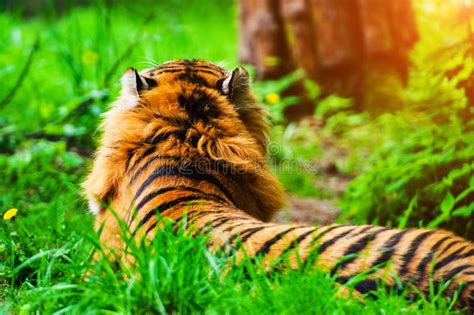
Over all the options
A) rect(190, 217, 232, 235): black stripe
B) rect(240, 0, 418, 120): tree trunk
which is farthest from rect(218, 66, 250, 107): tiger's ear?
rect(240, 0, 418, 120): tree trunk

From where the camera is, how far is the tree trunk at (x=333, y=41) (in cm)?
687

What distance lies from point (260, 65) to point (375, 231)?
184 inches

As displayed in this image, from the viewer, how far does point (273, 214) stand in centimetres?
362

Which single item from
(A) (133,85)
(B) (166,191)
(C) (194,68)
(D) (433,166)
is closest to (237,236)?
(B) (166,191)

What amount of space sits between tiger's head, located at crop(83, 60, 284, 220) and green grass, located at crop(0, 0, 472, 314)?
10.3 inches

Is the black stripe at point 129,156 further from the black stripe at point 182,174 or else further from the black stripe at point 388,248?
the black stripe at point 388,248

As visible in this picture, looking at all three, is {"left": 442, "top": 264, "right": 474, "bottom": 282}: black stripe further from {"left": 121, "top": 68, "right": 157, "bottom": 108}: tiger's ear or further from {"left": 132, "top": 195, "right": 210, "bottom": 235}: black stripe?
{"left": 121, "top": 68, "right": 157, "bottom": 108}: tiger's ear

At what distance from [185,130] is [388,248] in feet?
3.85

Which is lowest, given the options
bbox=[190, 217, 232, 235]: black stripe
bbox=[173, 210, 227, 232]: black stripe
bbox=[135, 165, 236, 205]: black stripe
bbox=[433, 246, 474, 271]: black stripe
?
bbox=[433, 246, 474, 271]: black stripe

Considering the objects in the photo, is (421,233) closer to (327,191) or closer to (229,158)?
(229,158)

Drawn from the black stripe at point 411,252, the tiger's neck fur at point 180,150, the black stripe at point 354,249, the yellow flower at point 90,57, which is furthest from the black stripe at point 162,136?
the yellow flower at point 90,57

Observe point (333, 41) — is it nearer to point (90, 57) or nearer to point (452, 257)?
point (90, 57)

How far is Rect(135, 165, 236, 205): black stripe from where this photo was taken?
3139 mm

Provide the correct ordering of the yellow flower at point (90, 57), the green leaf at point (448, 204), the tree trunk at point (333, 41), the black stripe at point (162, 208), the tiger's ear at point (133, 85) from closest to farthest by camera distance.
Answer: the black stripe at point (162, 208) < the tiger's ear at point (133, 85) < the green leaf at point (448, 204) < the yellow flower at point (90, 57) < the tree trunk at point (333, 41)
